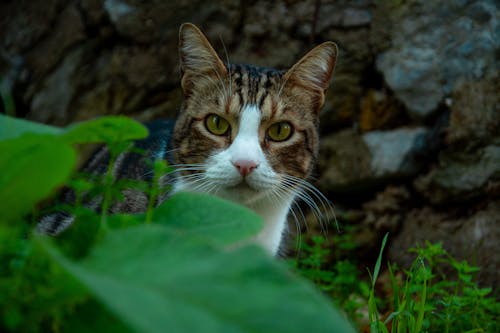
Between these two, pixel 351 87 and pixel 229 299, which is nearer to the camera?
pixel 229 299

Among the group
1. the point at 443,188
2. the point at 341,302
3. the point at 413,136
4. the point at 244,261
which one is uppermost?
the point at 244,261

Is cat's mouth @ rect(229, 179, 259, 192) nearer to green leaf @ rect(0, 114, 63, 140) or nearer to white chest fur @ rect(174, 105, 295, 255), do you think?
white chest fur @ rect(174, 105, 295, 255)

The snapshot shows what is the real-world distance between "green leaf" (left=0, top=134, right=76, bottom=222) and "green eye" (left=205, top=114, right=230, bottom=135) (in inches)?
61.3

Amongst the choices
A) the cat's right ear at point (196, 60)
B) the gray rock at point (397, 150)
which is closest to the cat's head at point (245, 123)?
the cat's right ear at point (196, 60)

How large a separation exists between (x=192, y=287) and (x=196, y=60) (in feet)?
6.33

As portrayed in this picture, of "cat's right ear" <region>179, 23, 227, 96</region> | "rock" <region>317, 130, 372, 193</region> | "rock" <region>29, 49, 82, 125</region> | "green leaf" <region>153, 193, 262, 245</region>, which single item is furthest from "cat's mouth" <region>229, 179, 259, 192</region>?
"rock" <region>29, 49, 82, 125</region>

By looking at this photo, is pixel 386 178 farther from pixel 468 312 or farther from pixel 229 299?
pixel 229 299

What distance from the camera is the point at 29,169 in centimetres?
79

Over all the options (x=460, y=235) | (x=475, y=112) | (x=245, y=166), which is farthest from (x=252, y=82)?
(x=460, y=235)

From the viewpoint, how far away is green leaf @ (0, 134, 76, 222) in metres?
0.77

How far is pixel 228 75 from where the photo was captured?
98.3 inches

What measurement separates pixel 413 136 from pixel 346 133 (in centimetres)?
40

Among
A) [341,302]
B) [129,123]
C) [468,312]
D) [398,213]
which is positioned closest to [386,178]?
[398,213]

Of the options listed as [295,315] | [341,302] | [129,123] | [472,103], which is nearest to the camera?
[295,315]
